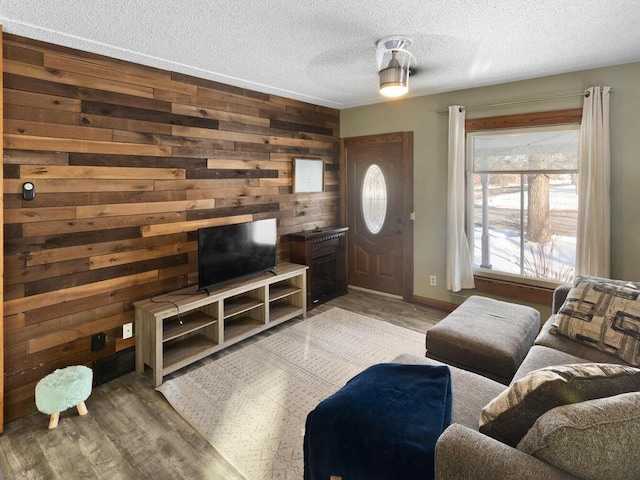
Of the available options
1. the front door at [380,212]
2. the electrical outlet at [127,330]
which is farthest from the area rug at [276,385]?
the front door at [380,212]

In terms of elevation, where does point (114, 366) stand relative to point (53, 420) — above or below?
above

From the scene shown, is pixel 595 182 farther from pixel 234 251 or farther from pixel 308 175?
pixel 234 251

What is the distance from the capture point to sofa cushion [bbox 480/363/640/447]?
1.26m

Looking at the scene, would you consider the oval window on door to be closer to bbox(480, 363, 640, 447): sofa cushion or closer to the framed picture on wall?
the framed picture on wall

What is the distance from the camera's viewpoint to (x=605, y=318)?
2.29 metres

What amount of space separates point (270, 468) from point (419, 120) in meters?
3.94

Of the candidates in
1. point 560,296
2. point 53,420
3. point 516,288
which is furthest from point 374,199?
point 53,420

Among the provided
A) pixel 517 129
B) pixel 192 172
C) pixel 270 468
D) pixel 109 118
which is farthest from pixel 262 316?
pixel 517 129

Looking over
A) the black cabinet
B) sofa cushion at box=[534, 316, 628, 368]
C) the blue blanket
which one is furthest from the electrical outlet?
sofa cushion at box=[534, 316, 628, 368]

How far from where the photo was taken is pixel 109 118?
2.89 meters

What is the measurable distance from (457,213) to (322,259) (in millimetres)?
1713

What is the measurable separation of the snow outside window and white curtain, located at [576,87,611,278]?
19 cm

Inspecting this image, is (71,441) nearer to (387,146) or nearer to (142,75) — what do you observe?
(142,75)

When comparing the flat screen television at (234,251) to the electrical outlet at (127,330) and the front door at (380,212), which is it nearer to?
the electrical outlet at (127,330)
